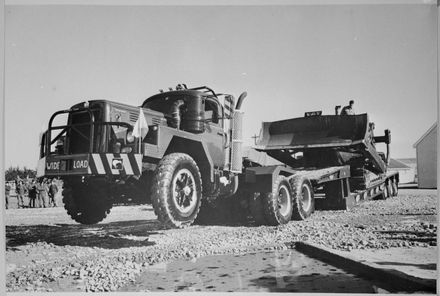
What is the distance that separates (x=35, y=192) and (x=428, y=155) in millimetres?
5118

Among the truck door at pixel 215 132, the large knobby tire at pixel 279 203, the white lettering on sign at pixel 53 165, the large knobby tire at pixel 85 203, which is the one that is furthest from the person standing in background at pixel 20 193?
the large knobby tire at pixel 279 203

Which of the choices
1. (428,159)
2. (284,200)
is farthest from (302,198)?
(428,159)

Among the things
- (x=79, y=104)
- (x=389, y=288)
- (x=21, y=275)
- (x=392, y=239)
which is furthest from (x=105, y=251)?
(x=392, y=239)

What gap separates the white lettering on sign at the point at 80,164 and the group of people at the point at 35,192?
0.83 meters

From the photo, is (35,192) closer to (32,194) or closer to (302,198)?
(32,194)

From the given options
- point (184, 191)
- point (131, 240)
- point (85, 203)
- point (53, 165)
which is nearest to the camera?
point (53, 165)

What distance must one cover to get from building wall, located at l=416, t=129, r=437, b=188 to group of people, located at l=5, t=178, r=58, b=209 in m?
4.45

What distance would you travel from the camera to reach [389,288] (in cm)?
305

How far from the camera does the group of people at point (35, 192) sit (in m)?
4.34

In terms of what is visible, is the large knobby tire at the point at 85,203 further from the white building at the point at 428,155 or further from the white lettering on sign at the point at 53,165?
the white building at the point at 428,155

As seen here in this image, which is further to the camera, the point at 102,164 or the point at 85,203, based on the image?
the point at 85,203

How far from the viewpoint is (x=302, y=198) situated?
5805mm

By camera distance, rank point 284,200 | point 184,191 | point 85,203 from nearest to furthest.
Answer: point 184,191
point 85,203
point 284,200

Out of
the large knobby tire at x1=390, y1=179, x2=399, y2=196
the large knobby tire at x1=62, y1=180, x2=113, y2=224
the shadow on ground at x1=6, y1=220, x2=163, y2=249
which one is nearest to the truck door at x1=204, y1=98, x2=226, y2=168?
the shadow on ground at x1=6, y1=220, x2=163, y2=249
